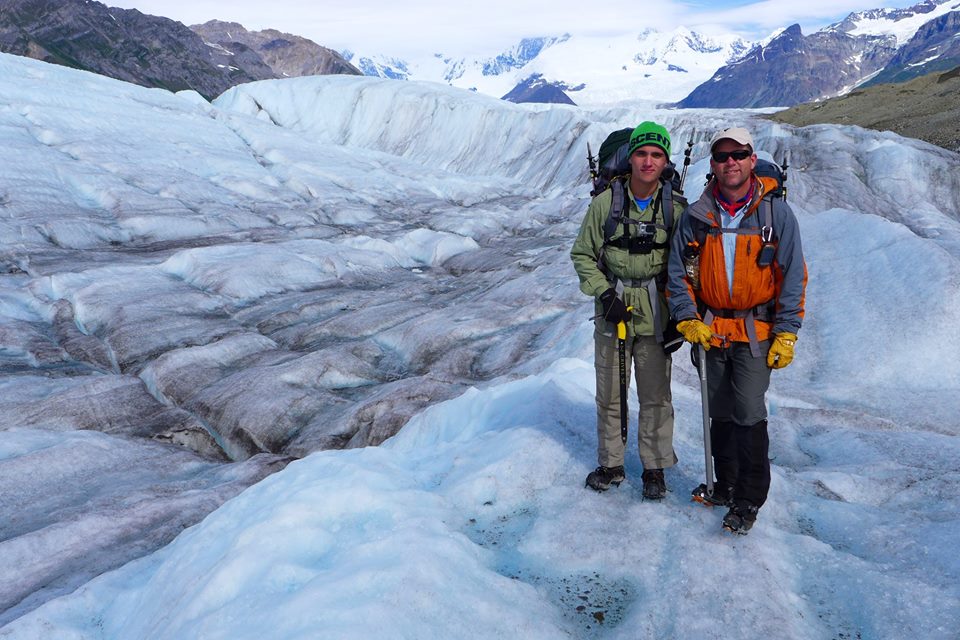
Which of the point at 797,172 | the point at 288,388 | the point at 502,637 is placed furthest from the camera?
the point at 797,172

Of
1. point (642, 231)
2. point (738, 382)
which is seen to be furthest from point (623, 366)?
point (642, 231)

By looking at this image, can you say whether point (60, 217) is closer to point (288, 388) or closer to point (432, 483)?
point (288, 388)

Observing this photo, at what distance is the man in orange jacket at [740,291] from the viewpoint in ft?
17.3

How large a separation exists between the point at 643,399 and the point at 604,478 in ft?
2.99

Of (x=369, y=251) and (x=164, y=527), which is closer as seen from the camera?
(x=164, y=527)

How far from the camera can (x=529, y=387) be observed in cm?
910

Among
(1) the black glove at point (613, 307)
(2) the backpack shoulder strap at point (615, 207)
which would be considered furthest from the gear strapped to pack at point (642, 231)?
(1) the black glove at point (613, 307)

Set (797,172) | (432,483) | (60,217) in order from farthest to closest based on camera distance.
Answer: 1. (797,172)
2. (60,217)
3. (432,483)

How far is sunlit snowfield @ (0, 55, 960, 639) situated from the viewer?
4.92 meters

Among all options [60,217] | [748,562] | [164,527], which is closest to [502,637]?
[748,562]

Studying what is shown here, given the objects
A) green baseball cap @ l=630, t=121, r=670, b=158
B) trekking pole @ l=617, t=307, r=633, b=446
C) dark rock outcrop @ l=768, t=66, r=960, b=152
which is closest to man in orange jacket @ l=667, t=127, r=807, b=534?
green baseball cap @ l=630, t=121, r=670, b=158

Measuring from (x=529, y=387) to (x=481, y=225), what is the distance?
30.7 metres

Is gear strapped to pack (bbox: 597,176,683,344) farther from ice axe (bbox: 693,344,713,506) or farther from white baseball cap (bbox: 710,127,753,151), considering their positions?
white baseball cap (bbox: 710,127,753,151)

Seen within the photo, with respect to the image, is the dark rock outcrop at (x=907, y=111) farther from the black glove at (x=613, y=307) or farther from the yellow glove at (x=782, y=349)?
the black glove at (x=613, y=307)
